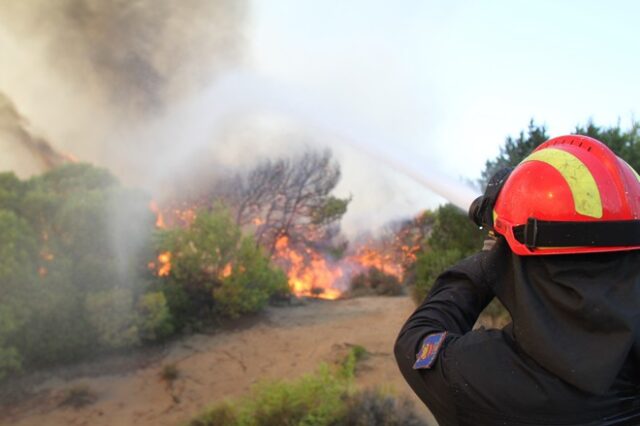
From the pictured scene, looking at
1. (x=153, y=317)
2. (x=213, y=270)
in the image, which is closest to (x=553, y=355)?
(x=153, y=317)

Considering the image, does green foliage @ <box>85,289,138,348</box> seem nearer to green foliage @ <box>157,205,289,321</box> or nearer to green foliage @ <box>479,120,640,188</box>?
green foliage @ <box>157,205,289,321</box>

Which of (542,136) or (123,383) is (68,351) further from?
(542,136)

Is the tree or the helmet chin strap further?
the tree

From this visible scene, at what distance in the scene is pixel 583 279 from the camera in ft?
3.65

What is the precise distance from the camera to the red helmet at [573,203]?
112 cm

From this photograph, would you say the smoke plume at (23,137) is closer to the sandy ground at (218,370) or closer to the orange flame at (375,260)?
the sandy ground at (218,370)

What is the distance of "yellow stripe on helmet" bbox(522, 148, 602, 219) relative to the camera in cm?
118

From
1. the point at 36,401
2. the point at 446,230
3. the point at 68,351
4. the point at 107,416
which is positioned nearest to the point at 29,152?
the point at 68,351

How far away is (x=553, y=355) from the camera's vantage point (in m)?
1.07

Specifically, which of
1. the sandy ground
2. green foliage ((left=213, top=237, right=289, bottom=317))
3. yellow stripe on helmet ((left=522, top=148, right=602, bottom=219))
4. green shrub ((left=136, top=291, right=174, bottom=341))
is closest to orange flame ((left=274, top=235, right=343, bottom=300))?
green foliage ((left=213, top=237, right=289, bottom=317))

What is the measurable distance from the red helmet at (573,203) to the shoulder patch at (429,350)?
0.30m

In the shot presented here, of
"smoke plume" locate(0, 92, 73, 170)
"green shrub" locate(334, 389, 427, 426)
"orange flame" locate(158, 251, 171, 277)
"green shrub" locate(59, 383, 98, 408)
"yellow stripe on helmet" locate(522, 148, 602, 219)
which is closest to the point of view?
"yellow stripe on helmet" locate(522, 148, 602, 219)

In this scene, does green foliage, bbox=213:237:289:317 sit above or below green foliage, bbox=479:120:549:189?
below

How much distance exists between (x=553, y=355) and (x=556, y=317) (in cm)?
9
